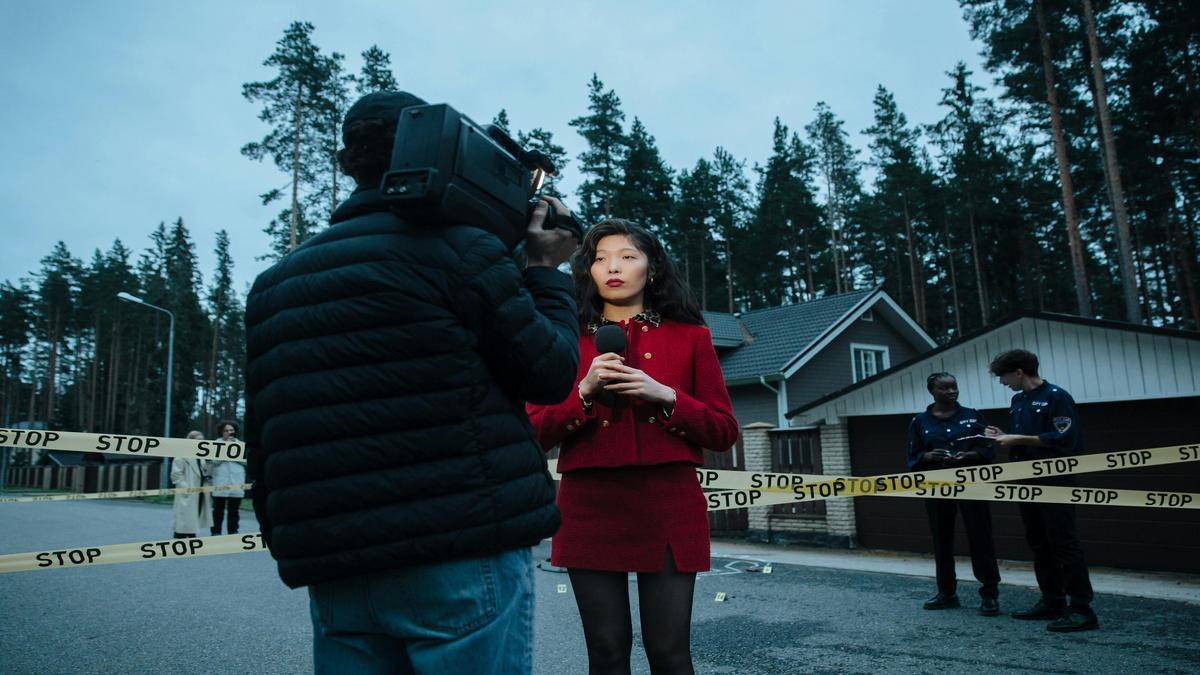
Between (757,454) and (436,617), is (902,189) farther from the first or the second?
(436,617)

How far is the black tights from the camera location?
2.20 metres

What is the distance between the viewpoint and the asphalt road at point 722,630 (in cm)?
500

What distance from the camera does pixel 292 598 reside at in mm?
7504

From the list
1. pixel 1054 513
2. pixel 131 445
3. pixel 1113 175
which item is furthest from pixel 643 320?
pixel 1113 175

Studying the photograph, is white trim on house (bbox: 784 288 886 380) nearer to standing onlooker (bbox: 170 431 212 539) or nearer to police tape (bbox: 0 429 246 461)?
standing onlooker (bbox: 170 431 212 539)

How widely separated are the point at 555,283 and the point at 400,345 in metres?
0.46

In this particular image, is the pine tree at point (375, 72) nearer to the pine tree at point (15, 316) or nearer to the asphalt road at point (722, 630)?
the asphalt road at point (722, 630)

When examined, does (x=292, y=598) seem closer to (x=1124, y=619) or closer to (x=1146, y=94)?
(x=1124, y=619)

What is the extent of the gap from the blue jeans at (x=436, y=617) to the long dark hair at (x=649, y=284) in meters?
1.21

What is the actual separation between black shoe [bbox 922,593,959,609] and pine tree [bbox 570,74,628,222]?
2787 centimetres

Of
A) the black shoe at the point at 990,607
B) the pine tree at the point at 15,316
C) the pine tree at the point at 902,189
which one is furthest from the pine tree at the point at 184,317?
the black shoe at the point at 990,607

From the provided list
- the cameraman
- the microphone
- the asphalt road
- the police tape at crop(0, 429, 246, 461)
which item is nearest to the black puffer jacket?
the cameraman

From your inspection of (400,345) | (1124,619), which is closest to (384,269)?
(400,345)

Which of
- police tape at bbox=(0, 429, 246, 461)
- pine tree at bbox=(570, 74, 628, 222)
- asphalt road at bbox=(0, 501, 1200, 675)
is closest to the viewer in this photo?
police tape at bbox=(0, 429, 246, 461)
